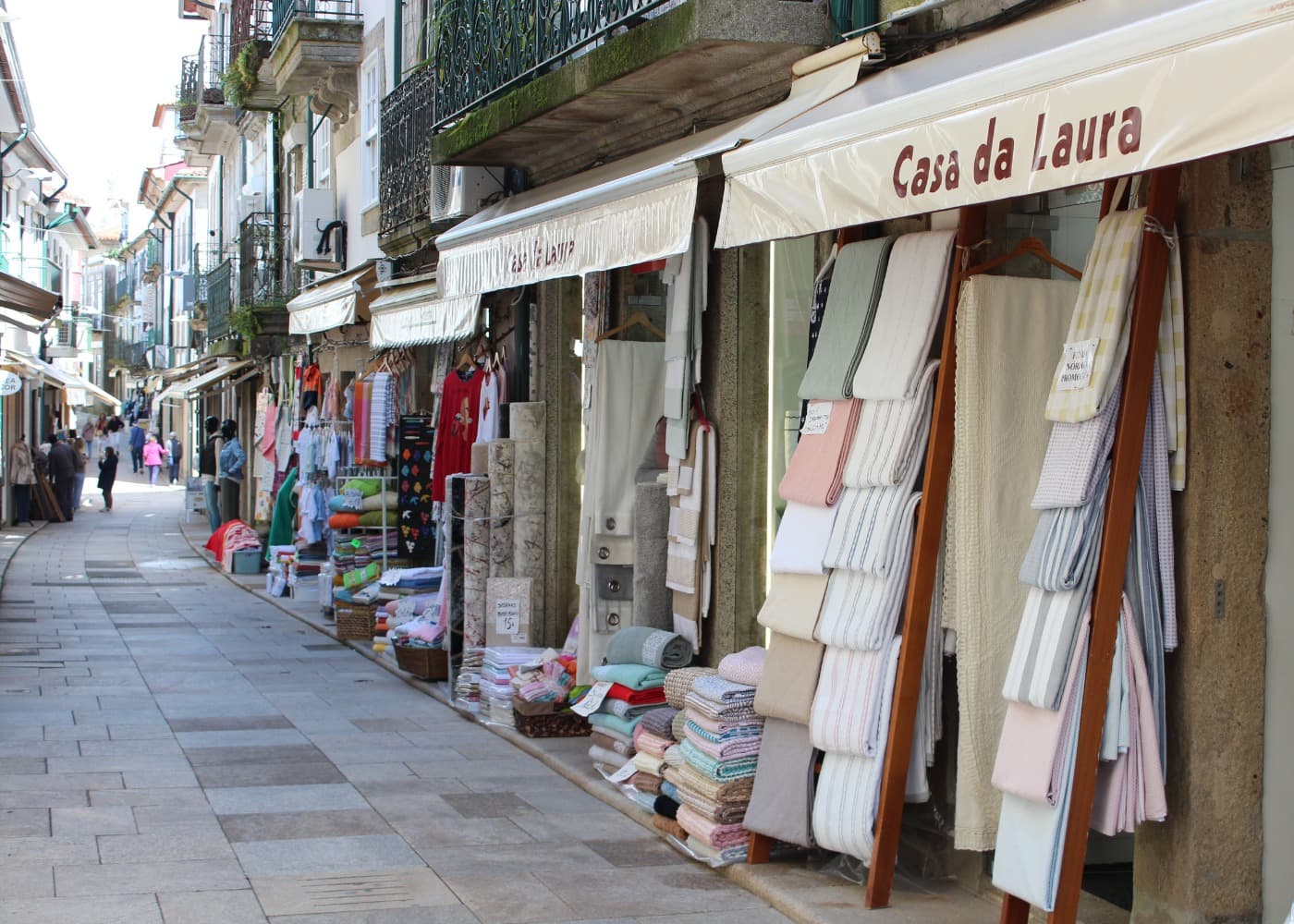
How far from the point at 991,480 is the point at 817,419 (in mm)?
929

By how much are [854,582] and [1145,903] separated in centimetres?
156

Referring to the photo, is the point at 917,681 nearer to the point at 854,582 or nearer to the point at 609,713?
the point at 854,582

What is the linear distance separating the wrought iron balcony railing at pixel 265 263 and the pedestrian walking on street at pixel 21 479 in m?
5.78

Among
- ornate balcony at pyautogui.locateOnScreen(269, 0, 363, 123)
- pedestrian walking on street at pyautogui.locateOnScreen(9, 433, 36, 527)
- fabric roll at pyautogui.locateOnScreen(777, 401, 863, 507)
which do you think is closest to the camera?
fabric roll at pyautogui.locateOnScreen(777, 401, 863, 507)

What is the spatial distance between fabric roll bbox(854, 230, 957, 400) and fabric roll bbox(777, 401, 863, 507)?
16 cm

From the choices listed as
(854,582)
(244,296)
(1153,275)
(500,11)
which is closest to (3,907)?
(854,582)

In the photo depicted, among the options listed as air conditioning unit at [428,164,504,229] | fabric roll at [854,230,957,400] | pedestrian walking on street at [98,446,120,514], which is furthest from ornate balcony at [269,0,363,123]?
pedestrian walking on street at [98,446,120,514]

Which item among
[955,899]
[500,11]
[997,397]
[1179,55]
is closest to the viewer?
[1179,55]

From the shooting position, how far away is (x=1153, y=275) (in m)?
4.97

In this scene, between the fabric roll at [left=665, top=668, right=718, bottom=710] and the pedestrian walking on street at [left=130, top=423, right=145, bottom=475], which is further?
the pedestrian walking on street at [left=130, top=423, right=145, bottom=475]

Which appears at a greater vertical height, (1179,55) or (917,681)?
(1179,55)

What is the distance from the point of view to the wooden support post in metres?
5.85

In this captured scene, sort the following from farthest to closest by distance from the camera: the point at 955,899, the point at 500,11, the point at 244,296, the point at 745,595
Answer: the point at 244,296 → the point at 500,11 → the point at 745,595 → the point at 955,899

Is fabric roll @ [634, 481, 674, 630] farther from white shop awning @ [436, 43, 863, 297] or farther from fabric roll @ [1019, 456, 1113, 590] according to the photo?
fabric roll @ [1019, 456, 1113, 590]
